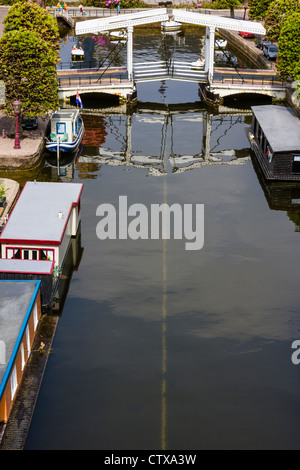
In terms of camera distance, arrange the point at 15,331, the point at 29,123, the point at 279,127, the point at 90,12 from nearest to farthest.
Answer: the point at 15,331 → the point at 279,127 → the point at 29,123 → the point at 90,12

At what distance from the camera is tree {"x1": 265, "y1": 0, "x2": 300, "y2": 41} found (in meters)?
96.4

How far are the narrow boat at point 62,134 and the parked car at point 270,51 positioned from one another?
4250 centimetres

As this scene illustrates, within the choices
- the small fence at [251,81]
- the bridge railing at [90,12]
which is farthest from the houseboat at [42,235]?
the bridge railing at [90,12]

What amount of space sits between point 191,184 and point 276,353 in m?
25.6

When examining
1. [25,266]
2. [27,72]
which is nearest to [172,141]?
[27,72]

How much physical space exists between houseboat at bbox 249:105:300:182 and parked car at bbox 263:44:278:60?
3142cm

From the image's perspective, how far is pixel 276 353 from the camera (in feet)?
127

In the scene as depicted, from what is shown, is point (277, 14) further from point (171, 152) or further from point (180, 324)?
point (180, 324)

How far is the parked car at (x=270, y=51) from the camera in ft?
333

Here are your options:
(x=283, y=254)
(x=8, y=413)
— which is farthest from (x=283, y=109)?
(x=8, y=413)

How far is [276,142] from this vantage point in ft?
204

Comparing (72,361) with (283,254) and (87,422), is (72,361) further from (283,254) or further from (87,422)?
(283,254)

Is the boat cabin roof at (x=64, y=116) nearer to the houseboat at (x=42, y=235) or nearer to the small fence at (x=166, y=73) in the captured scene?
the houseboat at (x=42, y=235)

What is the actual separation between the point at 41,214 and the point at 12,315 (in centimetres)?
1152
